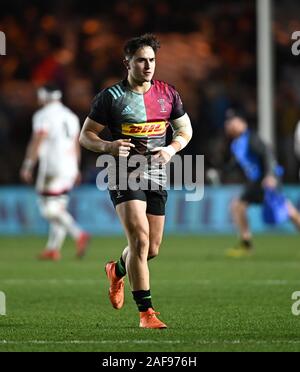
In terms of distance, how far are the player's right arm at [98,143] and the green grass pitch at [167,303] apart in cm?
145

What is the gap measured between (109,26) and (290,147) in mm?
6337

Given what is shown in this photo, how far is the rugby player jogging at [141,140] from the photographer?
9.65 meters

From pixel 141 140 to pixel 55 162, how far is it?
8.35 meters

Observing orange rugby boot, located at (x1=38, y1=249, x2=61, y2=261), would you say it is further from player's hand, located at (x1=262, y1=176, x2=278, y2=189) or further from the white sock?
player's hand, located at (x1=262, y1=176, x2=278, y2=189)

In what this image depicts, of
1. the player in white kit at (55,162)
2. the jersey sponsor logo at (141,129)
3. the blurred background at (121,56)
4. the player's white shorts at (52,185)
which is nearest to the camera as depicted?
the jersey sponsor logo at (141,129)

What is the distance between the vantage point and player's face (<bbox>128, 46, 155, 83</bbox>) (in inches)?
380

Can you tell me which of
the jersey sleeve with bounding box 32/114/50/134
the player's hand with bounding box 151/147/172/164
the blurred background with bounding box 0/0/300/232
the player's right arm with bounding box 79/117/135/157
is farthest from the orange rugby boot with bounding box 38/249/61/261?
the blurred background with bounding box 0/0/300/232

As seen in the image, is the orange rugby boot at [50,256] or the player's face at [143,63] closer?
the player's face at [143,63]

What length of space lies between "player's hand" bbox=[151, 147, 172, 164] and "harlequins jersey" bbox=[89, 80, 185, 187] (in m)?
0.19

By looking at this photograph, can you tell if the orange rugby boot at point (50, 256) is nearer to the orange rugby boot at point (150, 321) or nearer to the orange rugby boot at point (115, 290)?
the orange rugby boot at point (115, 290)

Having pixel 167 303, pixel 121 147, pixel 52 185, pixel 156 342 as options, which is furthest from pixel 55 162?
pixel 156 342

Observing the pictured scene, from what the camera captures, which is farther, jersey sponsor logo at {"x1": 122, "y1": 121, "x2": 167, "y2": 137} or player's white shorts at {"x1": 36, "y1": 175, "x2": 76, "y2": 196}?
player's white shorts at {"x1": 36, "y1": 175, "x2": 76, "y2": 196}

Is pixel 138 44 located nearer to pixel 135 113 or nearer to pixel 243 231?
pixel 135 113

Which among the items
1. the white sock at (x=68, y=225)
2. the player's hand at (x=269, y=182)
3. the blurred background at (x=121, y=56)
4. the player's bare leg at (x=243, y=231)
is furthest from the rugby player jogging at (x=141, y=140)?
the blurred background at (x=121, y=56)
